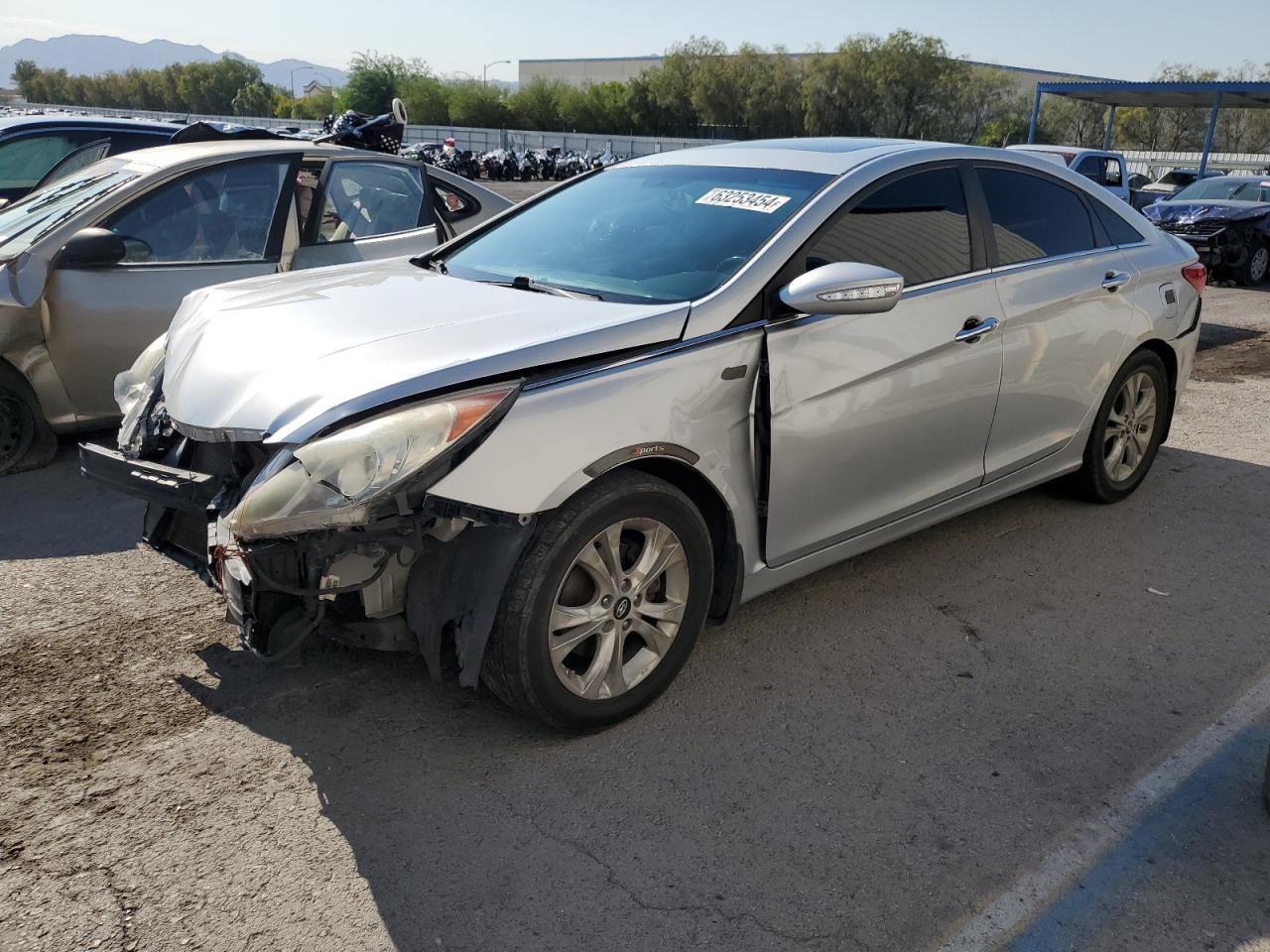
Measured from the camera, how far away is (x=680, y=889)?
2.58m

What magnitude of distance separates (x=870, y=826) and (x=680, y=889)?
0.59m

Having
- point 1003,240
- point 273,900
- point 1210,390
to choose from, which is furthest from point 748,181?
point 1210,390

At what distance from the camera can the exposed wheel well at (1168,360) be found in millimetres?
5204

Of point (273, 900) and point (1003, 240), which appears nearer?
point (273, 900)

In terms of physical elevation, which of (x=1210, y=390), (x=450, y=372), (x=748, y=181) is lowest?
(x=1210, y=390)

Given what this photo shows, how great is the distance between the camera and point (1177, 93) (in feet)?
108

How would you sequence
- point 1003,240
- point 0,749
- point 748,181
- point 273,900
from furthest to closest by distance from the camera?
point 1003,240
point 748,181
point 0,749
point 273,900

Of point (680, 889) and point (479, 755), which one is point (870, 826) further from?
point (479, 755)

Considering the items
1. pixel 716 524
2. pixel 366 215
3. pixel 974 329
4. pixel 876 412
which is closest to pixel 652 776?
pixel 716 524

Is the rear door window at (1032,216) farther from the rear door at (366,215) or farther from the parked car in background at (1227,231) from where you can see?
the parked car in background at (1227,231)

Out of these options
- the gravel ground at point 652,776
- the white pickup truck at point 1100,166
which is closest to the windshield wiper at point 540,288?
the gravel ground at point 652,776

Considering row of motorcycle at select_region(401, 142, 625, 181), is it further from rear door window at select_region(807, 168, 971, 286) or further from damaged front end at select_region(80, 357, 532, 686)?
damaged front end at select_region(80, 357, 532, 686)

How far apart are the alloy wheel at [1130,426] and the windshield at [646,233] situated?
2280mm

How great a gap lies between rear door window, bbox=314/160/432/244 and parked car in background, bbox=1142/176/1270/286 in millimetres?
11980
